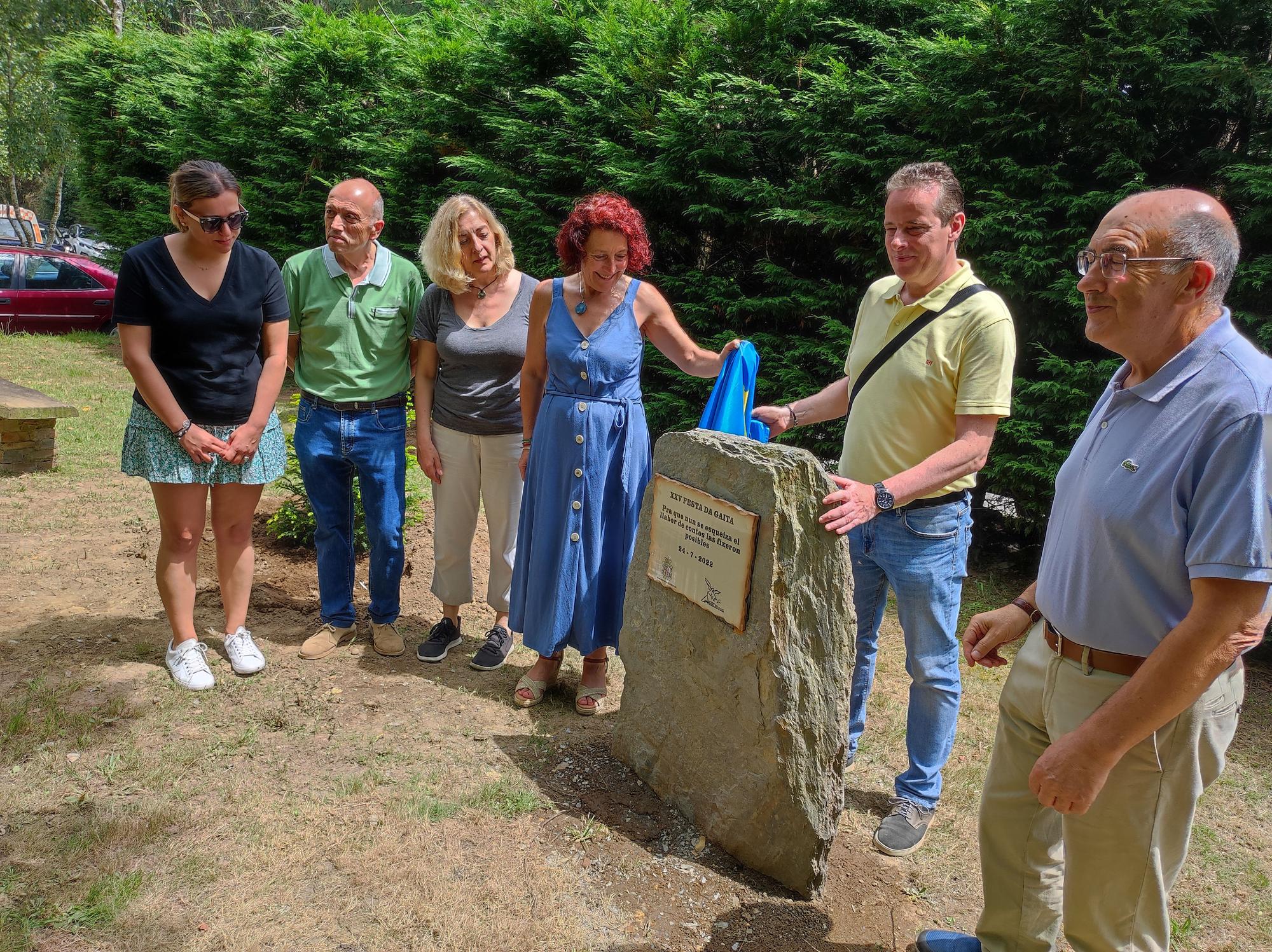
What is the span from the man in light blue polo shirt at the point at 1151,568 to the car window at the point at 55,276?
640 inches

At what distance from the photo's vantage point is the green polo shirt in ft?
13.3

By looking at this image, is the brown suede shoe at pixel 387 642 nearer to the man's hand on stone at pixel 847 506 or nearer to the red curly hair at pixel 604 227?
the red curly hair at pixel 604 227

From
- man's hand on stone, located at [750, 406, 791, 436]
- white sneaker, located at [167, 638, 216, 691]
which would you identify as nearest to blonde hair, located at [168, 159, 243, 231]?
white sneaker, located at [167, 638, 216, 691]

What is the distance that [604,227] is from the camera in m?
3.50

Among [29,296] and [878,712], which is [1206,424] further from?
[29,296]

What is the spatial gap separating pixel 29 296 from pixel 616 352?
1421 centimetres

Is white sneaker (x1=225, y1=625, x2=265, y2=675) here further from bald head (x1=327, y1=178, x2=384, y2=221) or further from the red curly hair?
the red curly hair

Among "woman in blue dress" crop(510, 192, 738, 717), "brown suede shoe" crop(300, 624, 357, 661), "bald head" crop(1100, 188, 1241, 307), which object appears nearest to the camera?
"bald head" crop(1100, 188, 1241, 307)

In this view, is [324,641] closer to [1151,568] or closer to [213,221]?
[213,221]

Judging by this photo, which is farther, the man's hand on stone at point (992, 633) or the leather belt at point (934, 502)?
the leather belt at point (934, 502)

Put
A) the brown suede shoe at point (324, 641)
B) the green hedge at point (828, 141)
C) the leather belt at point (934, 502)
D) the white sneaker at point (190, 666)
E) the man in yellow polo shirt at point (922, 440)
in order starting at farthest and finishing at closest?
the green hedge at point (828, 141) → the brown suede shoe at point (324, 641) → the white sneaker at point (190, 666) → the leather belt at point (934, 502) → the man in yellow polo shirt at point (922, 440)

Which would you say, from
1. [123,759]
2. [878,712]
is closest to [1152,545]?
[878,712]

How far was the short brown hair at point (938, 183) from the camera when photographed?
2.81 m

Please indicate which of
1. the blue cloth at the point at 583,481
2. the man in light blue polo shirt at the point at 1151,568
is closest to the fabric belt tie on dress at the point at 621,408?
the blue cloth at the point at 583,481
